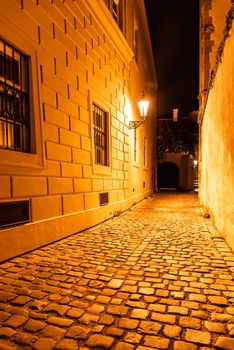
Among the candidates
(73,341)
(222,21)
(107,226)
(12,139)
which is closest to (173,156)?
(222,21)

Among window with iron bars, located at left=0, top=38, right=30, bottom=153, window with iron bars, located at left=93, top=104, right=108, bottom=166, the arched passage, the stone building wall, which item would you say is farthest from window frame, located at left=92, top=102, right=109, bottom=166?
the arched passage

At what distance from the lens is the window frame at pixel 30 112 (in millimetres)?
3564

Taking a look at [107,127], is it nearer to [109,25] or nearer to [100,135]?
[100,135]

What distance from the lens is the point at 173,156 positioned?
86.0 feet

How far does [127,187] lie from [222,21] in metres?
8.61

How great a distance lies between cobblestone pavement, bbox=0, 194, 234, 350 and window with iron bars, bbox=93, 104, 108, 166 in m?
3.45

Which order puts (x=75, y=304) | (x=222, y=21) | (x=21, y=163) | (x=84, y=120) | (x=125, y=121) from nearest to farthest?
(x=75, y=304), (x=21, y=163), (x=84, y=120), (x=125, y=121), (x=222, y=21)

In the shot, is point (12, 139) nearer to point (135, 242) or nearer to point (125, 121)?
point (135, 242)

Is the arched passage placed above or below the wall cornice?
below

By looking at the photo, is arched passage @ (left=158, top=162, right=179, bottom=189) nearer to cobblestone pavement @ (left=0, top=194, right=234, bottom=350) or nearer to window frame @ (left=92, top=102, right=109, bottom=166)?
window frame @ (left=92, top=102, right=109, bottom=166)

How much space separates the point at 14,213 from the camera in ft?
11.8

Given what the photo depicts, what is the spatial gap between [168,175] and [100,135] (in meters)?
21.2

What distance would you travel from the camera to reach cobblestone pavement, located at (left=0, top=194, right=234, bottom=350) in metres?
1.84

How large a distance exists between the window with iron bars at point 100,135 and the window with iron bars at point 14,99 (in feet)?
9.59
